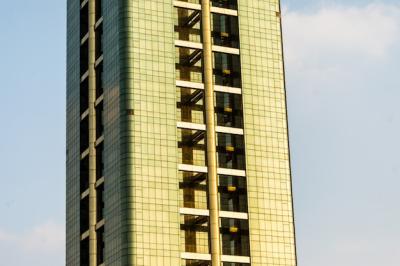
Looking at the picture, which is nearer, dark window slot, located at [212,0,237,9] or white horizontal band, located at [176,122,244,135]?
white horizontal band, located at [176,122,244,135]

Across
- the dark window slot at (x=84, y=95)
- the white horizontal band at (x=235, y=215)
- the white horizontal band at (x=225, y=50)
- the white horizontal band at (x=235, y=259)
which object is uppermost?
the white horizontal band at (x=225, y=50)

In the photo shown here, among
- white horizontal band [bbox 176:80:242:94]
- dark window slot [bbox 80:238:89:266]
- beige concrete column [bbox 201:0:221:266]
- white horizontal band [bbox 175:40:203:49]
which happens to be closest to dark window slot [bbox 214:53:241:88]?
white horizontal band [bbox 176:80:242:94]

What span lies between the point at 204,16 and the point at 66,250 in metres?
39.8

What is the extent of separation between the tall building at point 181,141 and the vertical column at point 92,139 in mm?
181

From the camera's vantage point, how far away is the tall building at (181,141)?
454 ft

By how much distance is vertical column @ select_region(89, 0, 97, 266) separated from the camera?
5704 inches

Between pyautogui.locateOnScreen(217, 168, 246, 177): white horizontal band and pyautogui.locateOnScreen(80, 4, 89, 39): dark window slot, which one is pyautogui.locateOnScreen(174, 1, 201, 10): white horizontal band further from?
pyautogui.locateOnScreen(217, 168, 246, 177): white horizontal band

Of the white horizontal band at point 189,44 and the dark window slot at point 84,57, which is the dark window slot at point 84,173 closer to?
the dark window slot at point 84,57

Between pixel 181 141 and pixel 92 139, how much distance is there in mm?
14617

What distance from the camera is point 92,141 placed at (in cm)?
15000

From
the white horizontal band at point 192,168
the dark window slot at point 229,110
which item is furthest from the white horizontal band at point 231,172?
the dark window slot at point 229,110

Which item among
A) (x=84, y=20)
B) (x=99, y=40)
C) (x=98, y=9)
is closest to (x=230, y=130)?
(x=99, y=40)

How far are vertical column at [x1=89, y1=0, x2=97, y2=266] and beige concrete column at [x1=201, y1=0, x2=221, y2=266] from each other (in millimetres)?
17099

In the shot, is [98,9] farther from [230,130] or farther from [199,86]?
[230,130]
